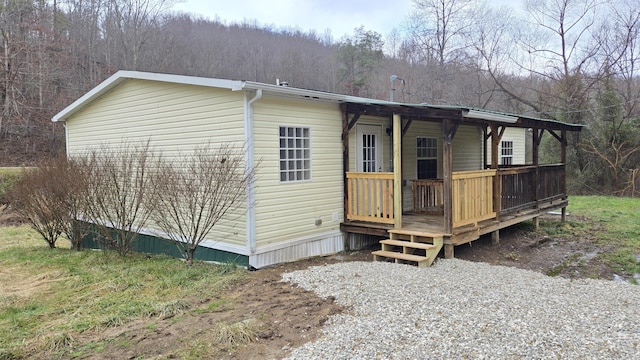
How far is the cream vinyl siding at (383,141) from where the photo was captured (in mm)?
8555

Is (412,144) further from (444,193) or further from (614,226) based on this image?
(614,226)

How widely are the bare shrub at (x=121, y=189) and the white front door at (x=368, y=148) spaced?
3851 millimetres

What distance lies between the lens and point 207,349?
3.83 meters

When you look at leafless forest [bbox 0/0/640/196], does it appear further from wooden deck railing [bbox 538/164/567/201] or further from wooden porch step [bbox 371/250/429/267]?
wooden porch step [bbox 371/250/429/267]

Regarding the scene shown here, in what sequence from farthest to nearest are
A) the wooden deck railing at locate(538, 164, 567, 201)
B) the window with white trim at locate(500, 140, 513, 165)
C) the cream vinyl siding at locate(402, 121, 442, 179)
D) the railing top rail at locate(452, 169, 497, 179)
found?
the window with white trim at locate(500, 140, 513, 165) → the wooden deck railing at locate(538, 164, 567, 201) → the cream vinyl siding at locate(402, 121, 442, 179) → the railing top rail at locate(452, 169, 497, 179)

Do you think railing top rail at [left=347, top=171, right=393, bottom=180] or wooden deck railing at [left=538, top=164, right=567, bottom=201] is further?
wooden deck railing at [left=538, top=164, right=567, bottom=201]

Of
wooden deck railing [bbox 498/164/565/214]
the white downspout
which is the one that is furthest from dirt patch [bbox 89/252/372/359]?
wooden deck railing [bbox 498/164/565/214]

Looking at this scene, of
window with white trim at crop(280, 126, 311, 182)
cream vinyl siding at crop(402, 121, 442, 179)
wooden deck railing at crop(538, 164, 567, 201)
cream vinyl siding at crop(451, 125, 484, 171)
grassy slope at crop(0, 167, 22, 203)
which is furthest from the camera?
grassy slope at crop(0, 167, 22, 203)

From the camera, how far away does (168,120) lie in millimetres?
7953

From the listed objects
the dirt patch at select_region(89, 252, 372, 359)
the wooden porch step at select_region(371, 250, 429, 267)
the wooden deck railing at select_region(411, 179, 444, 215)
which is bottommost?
the dirt patch at select_region(89, 252, 372, 359)

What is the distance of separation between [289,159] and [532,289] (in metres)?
4.09

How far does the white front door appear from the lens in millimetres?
8758

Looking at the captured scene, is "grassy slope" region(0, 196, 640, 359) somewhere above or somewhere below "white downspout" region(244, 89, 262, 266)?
below

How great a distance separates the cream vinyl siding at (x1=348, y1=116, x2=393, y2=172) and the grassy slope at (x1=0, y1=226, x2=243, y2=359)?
10.8ft
